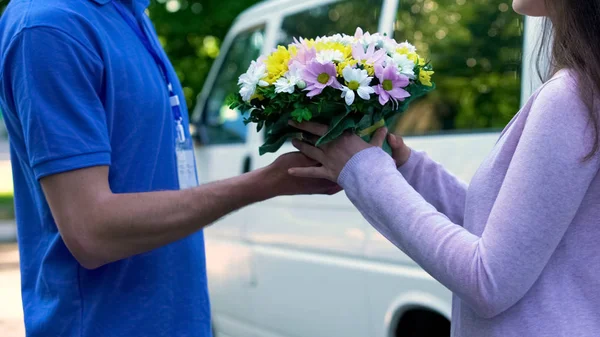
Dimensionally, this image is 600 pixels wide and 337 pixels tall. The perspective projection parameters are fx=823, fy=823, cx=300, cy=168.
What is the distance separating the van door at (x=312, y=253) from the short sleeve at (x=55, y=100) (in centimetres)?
209

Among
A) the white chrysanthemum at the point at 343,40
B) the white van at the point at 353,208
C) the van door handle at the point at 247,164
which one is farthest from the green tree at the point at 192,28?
the white chrysanthemum at the point at 343,40

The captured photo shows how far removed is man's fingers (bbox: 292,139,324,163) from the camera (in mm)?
1881

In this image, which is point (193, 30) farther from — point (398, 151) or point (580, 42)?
point (580, 42)

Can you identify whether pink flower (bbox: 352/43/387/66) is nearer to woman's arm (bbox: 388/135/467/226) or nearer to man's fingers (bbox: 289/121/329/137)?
man's fingers (bbox: 289/121/329/137)

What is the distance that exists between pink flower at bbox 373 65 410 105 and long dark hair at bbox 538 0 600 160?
337mm

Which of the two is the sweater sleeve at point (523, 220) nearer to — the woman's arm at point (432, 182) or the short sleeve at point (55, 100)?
the woman's arm at point (432, 182)

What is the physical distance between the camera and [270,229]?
4.54m

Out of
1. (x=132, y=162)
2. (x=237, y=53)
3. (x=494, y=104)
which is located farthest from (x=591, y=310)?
(x=237, y=53)

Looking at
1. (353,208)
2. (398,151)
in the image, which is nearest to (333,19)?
(353,208)

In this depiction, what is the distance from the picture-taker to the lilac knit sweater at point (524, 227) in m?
1.53

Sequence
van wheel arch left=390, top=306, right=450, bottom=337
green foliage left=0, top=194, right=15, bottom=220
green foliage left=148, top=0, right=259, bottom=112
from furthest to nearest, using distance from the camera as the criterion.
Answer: green foliage left=0, top=194, right=15, bottom=220 < green foliage left=148, top=0, right=259, bottom=112 < van wheel arch left=390, top=306, right=450, bottom=337

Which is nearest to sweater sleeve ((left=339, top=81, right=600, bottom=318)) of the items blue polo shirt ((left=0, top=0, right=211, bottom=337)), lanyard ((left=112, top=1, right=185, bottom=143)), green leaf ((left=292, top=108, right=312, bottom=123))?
green leaf ((left=292, top=108, right=312, bottom=123))

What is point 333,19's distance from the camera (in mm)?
4195

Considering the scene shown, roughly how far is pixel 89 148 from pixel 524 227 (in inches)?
36.8
